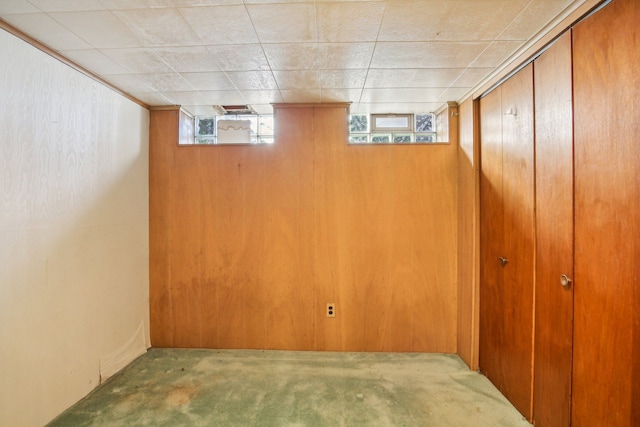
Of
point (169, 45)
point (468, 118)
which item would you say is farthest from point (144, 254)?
point (468, 118)

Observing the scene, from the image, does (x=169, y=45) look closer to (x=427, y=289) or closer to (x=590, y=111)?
(x=590, y=111)

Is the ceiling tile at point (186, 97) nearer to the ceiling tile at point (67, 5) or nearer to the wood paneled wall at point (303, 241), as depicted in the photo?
the wood paneled wall at point (303, 241)

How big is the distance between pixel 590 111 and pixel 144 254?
11.8ft

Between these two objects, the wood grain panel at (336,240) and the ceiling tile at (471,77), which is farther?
the wood grain panel at (336,240)

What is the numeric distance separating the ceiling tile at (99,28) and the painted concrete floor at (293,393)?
8.30 ft

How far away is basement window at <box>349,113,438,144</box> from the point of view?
3010mm

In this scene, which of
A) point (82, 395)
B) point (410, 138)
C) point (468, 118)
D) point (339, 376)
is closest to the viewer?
point (82, 395)

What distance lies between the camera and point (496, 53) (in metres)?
1.93

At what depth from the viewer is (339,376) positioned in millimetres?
2418

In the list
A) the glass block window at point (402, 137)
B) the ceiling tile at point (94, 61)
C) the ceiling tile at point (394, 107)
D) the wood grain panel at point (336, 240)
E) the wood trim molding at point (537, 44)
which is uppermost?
the ceiling tile at point (94, 61)

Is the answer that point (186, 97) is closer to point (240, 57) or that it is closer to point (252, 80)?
point (252, 80)

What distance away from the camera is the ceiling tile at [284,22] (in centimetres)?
150

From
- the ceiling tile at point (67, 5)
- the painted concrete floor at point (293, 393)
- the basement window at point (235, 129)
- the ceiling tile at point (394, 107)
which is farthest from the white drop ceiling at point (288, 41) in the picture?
the painted concrete floor at point (293, 393)

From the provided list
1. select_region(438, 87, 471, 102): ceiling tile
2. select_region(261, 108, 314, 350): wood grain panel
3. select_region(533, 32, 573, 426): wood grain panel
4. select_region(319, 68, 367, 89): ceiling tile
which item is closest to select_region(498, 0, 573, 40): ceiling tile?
select_region(533, 32, 573, 426): wood grain panel
